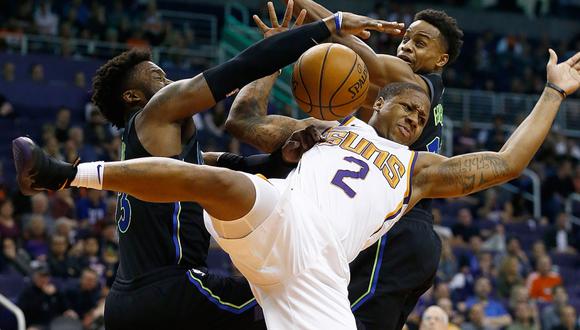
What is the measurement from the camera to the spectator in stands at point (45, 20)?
1711 centimetres

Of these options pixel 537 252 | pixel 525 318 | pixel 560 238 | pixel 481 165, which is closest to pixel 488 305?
pixel 525 318

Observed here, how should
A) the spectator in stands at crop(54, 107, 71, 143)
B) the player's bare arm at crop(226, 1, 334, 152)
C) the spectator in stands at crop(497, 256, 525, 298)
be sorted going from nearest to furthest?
1. the player's bare arm at crop(226, 1, 334, 152)
2. the spectator in stands at crop(54, 107, 71, 143)
3. the spectator in stands at crop(497, 256, 525, 298)

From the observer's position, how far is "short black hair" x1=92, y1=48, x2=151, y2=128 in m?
5.43

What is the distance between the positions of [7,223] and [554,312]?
728cm

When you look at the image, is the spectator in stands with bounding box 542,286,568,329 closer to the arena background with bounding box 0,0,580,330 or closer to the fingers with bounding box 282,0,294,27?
the arena background with bounding box 0,0,580,330

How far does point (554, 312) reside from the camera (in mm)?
13367

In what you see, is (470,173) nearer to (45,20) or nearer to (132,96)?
(132,96)

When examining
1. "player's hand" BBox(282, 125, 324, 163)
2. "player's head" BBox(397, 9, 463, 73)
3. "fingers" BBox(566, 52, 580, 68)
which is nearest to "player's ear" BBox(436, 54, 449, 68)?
"player's head" BBox(397, 9, 463, 73)

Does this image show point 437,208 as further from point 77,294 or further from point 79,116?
point 77,294

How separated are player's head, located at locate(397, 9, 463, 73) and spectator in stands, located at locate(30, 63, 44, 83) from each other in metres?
10.3

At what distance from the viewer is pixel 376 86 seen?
578 cm

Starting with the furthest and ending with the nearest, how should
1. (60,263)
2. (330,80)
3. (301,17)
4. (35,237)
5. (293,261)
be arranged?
1. (35,237)
2. (60,263)
3. (301,17)
4. (330,80)
5. (293,261)

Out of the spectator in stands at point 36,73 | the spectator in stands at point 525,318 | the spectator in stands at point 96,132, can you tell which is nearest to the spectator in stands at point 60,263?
the spectator in stands at point 96,132

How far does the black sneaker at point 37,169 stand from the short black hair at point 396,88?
1963 millimetres
